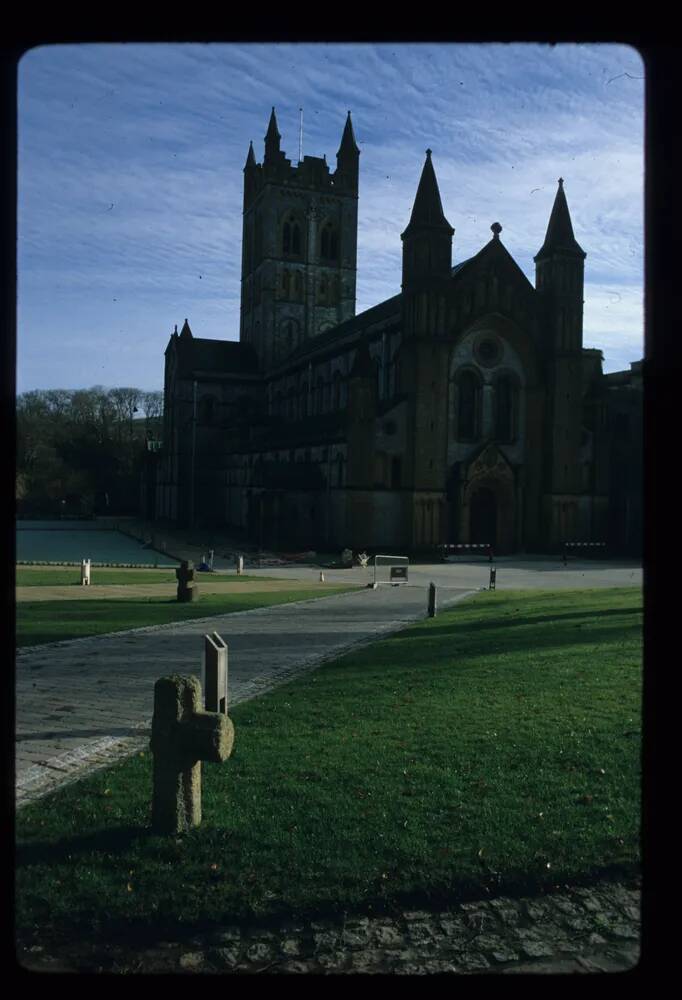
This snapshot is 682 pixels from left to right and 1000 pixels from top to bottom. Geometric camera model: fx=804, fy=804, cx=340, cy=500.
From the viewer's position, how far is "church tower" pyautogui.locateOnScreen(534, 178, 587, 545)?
157ft

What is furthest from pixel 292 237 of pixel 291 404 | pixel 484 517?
pixel 484 517

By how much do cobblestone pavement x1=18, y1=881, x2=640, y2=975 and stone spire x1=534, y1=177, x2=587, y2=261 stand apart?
159 ft

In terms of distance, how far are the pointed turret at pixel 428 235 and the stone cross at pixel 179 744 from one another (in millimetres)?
42169

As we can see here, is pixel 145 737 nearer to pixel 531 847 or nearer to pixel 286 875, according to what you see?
pixel 286 875

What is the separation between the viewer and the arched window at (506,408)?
48156 mm

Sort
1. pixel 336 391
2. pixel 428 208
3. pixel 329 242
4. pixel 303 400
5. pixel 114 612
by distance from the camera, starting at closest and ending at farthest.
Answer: pixel 114 612, pixel 428 208, pixel 336 391, pixel 303 400, pixel 329 242

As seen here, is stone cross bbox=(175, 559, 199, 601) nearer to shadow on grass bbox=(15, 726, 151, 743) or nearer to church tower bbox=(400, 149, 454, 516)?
shadow on grass bbox=(15, 726, 151, 743)

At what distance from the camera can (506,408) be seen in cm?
4841

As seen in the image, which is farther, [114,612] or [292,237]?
[292,237]

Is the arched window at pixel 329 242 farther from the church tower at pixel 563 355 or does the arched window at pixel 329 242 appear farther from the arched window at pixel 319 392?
the church tower at pixel 563 355

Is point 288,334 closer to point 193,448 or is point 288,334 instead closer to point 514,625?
point 193,448

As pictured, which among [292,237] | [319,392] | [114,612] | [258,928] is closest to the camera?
[258,928]

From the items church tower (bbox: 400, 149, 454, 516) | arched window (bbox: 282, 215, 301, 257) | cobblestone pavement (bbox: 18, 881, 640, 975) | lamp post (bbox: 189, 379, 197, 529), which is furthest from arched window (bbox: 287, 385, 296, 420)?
cobblestone pavement (bbox: 18, 881, 640, 975)

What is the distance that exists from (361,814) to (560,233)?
4815 cm
